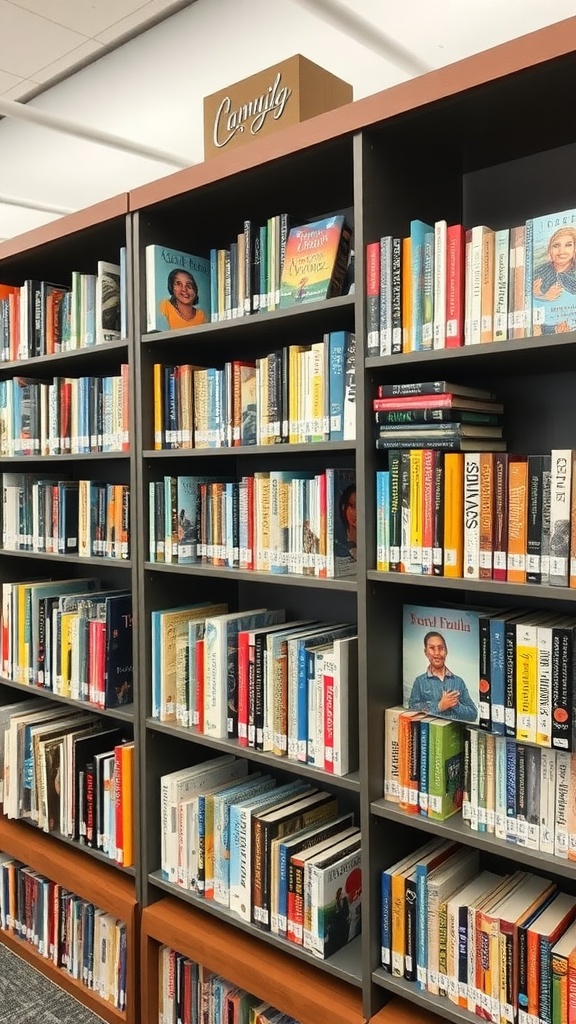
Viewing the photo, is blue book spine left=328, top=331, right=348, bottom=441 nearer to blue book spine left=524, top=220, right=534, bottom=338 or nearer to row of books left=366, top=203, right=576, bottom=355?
row of books left=366, top=203, right=576, bottom=355

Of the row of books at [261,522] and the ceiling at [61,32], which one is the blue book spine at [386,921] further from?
the ceiling at [61,32]

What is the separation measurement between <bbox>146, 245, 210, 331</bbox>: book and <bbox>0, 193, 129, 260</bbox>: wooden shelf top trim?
0.15 metres

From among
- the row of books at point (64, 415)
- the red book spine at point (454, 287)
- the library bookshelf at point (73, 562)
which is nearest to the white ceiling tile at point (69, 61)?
the library bookshelf at point (73, 562)

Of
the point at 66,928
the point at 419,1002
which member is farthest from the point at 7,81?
the point at 419,1002

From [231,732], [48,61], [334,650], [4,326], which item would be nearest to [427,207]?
[334,650]

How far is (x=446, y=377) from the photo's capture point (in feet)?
5.57

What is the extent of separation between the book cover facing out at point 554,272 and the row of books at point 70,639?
1401mm

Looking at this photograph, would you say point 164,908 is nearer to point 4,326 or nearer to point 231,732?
point 231,732

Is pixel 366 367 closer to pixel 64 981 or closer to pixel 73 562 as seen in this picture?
pixel 73 562

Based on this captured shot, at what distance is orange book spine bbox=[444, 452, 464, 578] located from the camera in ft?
4.68

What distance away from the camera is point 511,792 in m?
1.41

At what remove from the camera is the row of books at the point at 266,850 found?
1.66 m

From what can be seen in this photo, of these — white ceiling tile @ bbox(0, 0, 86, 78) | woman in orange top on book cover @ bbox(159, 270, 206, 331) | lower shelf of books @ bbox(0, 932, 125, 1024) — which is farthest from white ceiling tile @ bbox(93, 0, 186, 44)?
lower shelf of books @ bbox(0, 932, 125, 1024)

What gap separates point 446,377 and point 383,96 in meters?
0.58
